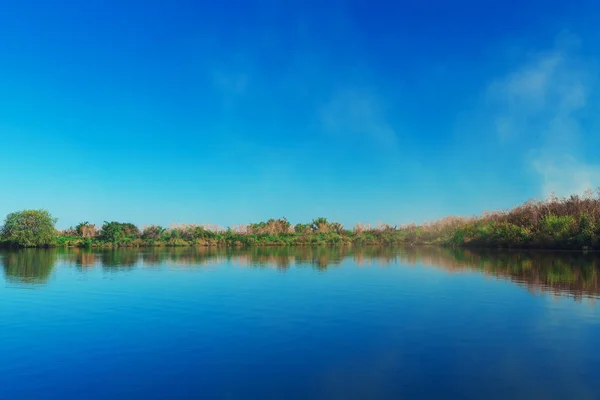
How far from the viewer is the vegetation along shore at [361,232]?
34406 millimetres

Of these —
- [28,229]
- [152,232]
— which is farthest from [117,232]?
[28,229]

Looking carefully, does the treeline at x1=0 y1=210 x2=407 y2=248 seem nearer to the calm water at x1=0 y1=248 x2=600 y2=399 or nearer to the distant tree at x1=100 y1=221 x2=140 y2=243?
the distant tree at x1=100 y1=221 x2=140 y2=243

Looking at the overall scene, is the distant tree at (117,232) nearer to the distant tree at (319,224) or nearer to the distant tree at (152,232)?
the distant tree at (152,232)

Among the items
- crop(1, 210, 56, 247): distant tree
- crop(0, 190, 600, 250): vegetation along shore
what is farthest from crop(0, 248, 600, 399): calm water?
crop(1, 210, 56, 247): distant tree

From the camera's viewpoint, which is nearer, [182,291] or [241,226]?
[182,291]

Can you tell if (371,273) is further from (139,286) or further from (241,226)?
(241,226)

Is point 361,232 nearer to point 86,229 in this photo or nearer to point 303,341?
point 86,229

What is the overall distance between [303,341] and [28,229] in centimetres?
5273

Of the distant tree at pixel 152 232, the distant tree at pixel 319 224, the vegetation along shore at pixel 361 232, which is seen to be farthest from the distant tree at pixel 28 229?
the distant tree at pixel 319 224

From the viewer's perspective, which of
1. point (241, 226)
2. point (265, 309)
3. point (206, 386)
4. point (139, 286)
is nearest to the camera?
point (206, 386)

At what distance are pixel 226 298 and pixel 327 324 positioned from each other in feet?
15.9

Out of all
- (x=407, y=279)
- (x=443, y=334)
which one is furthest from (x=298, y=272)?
(x=443, y=334)

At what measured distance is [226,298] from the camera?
13406 millimetres

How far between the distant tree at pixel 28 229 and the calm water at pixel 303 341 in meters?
39.7
